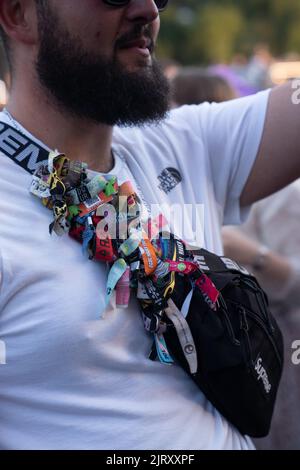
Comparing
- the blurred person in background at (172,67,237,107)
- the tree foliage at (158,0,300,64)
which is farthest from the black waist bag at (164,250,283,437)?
the tree foliage at (158,0,300,64)

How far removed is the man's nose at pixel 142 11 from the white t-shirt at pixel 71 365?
0.45 m

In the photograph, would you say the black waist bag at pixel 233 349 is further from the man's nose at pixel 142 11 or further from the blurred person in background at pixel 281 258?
the blurred person in background at pixel 281 258

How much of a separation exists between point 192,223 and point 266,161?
270mm

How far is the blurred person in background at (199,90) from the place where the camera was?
317 cm

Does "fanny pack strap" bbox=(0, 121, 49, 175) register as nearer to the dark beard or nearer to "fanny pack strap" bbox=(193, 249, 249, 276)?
the dark beard

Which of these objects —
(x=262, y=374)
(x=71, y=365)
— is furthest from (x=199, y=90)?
(x=71, y=365)

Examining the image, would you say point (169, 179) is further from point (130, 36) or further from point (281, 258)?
point (281, 258)

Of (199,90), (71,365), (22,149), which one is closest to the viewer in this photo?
(71,365)

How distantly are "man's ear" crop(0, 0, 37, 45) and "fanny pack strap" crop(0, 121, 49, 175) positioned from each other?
10.6 inches

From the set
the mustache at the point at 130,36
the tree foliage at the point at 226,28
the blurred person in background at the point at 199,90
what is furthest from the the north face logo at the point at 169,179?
the tree foliage at the point at 226,28

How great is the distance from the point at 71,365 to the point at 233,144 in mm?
748

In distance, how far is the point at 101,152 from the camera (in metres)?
1.68

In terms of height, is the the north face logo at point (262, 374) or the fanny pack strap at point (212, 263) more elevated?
the fanny pack strap at point (212, 263)

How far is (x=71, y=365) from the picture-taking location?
140cm
